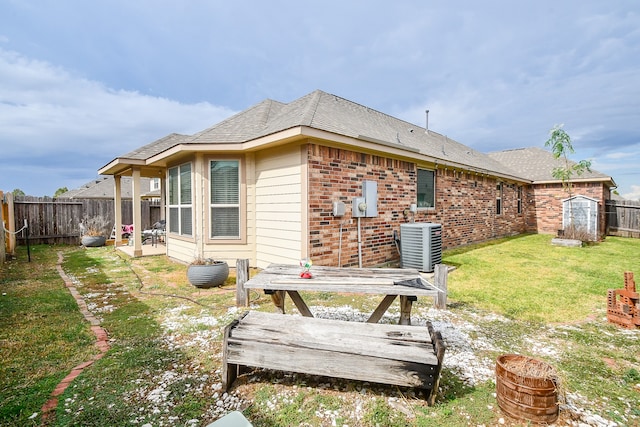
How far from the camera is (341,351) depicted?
225 cm

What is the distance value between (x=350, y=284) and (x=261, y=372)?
1.21 m

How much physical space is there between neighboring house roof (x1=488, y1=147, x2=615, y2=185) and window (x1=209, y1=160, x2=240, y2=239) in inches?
620

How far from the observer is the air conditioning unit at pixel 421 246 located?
22.4ft

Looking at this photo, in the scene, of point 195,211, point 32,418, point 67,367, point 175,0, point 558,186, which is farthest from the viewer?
point 558,186

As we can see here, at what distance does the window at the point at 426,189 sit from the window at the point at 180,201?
669cm

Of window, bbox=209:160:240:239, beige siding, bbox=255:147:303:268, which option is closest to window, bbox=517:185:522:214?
beige siding, bbox=255:147:303:268

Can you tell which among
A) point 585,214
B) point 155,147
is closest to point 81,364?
point 155,147

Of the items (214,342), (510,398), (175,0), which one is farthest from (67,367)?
(175,0)

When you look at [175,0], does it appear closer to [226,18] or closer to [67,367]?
[226,18]

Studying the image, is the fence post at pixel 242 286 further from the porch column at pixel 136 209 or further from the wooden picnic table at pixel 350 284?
the porch column at pixel 136 209

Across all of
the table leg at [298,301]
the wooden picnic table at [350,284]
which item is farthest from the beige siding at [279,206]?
the table leg at [298,301]

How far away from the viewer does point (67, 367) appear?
9.33 ft

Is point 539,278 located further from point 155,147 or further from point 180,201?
point 155,147

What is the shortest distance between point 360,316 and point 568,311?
332cm
